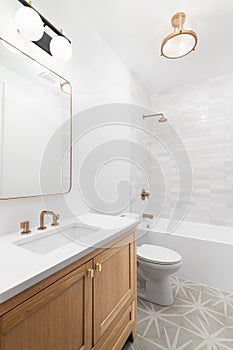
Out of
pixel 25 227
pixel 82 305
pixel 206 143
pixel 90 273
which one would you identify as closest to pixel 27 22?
pixel 25 227

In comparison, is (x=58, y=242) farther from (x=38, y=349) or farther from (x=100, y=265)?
(x=38, y=349)

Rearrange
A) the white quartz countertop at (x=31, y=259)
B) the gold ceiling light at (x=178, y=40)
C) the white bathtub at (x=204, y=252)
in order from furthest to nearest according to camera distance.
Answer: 1. the white bathtub at (x=204, y=252)
2. the gold ceiling light at (x=178, y=40)
3. the white quartz countertop at (x=31, y=259)

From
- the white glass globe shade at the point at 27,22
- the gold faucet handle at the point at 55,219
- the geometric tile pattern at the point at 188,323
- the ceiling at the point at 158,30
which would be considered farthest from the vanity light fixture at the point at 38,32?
the geometric tile pattern at the point at 188,323

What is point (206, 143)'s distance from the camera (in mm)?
2617

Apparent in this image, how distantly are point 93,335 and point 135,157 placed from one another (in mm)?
1858

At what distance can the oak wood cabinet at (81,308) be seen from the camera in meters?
0.58

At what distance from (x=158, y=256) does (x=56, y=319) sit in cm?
123

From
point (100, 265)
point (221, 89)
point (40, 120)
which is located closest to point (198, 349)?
point (100, 265)

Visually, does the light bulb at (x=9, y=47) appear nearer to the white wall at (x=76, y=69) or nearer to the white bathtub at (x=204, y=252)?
the white wall at (x=76, y=69)

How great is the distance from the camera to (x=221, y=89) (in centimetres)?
251

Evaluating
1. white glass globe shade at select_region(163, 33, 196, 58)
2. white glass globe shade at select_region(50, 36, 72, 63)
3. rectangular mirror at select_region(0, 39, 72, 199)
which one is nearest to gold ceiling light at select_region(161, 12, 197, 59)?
white glass globe shade at select_region(163, 33, 196, 58)

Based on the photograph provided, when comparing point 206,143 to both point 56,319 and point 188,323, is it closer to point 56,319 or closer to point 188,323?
point 188,323

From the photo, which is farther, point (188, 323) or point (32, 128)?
point (188, 323)

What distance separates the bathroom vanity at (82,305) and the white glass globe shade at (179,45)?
5.24 ft
